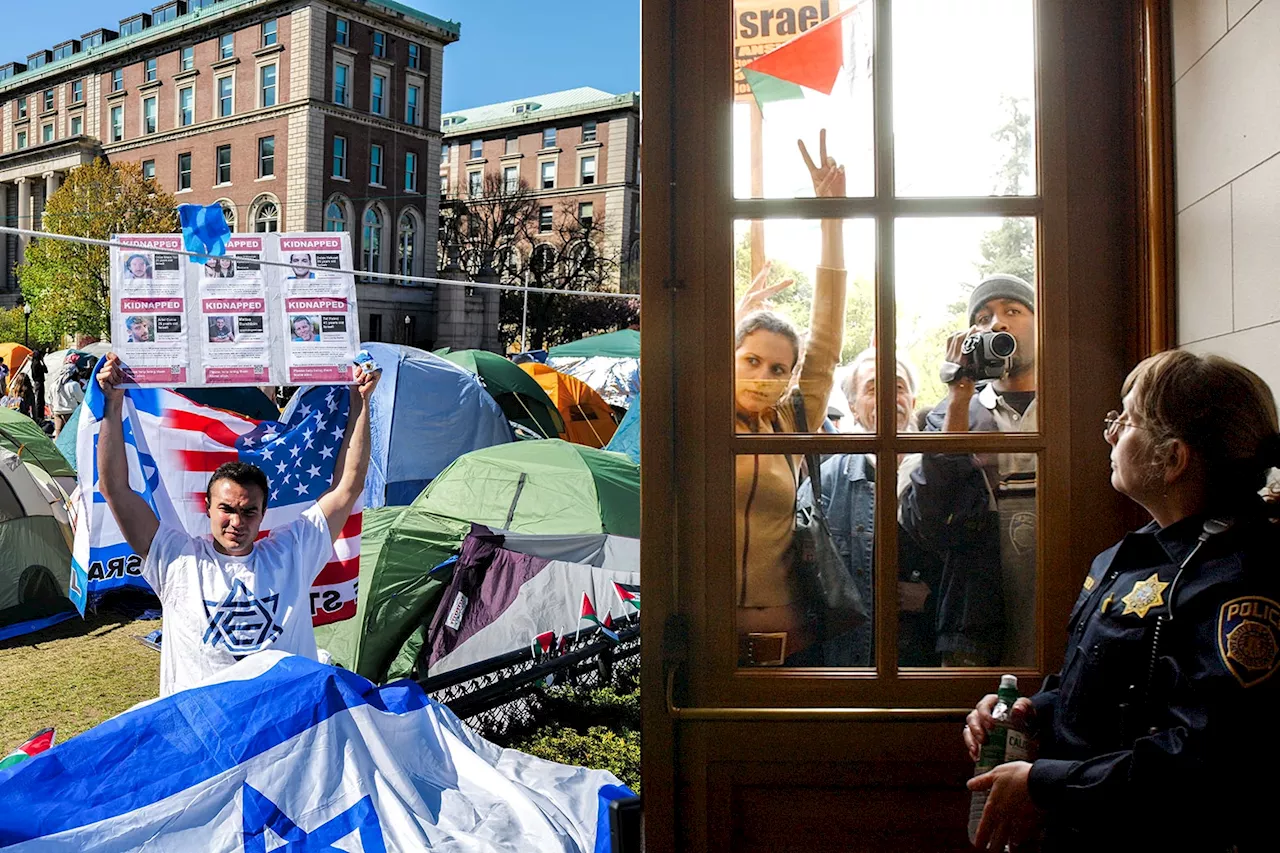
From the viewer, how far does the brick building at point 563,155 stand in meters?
50.0

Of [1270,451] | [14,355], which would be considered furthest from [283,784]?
[14,355]

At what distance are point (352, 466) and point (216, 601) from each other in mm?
657

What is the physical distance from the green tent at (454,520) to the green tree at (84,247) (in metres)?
30.4

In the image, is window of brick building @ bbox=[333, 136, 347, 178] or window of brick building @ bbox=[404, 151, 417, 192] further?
window of brick building @ bbox=[404, 151, 417, 192]

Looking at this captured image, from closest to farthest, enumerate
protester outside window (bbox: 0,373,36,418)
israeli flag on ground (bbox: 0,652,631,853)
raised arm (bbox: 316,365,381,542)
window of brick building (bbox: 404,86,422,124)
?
1. israeli flag on ground (bbox: 0,652,631,853)
2. raised arm (bbox: 316,365,381,542)
3. protester outside window (bbox: 0,373,36,418)
4. window of brick building (bbox: 404,86,422,124)

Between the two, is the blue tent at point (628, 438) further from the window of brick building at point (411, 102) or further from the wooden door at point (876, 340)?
the window of brick building at point (411, 102)

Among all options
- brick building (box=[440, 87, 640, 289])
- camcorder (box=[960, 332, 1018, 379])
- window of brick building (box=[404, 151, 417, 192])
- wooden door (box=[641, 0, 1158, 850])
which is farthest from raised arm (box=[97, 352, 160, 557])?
brick building (box=[440, 87, 640, 289])

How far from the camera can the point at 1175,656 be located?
1188 millimetres

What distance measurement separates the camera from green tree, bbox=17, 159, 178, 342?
32.8 metres

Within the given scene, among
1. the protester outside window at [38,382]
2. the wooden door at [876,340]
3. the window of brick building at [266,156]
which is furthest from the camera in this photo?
the window of brick building at [266,156]

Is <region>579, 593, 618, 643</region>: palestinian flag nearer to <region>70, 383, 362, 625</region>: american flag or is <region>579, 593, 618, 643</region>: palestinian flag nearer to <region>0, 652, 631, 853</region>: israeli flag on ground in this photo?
<region>70, 383, 362, 625</region>: american flag

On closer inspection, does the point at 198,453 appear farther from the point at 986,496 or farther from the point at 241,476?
the point at 986,496

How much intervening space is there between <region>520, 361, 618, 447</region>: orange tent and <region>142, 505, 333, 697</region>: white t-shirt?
10.0m

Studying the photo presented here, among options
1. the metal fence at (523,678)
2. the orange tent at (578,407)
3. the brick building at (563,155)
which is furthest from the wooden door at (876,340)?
the brick building at (563,155)
